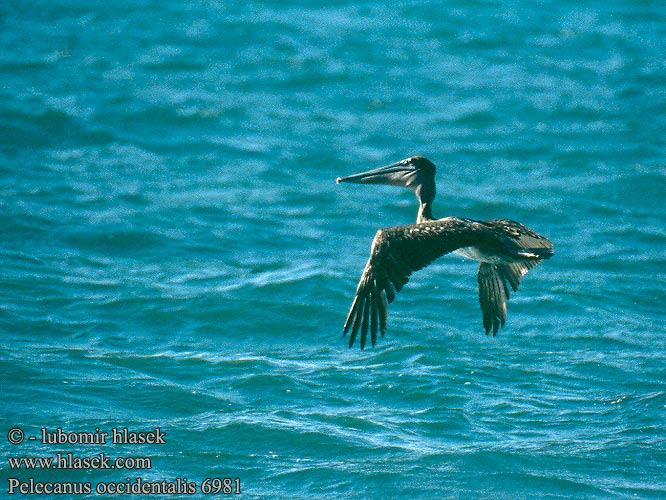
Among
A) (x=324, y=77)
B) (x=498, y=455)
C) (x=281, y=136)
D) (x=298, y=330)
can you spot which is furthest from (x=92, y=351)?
(x=324, y=77)

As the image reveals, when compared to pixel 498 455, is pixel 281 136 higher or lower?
higher

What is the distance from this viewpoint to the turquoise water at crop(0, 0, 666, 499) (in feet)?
31.3

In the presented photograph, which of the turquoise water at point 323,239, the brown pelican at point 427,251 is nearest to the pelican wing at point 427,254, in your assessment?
the brown pelican at point 427,251

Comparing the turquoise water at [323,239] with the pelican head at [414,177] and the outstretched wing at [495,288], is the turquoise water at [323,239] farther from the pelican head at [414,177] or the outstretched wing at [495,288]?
the pelican head at [414,177]

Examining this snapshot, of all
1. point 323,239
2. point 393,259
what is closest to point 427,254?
point 393,259

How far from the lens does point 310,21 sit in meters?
19.8

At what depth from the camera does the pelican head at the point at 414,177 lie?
388 inches

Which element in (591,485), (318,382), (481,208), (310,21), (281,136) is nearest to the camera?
(591,485)

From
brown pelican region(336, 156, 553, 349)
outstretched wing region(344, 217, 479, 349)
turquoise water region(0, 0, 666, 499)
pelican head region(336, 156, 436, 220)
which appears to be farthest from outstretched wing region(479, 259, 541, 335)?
outstretched wing region(344, 217, 479, 349)

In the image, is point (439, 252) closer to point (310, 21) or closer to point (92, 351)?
point (92, 351)

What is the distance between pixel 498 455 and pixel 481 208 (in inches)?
223

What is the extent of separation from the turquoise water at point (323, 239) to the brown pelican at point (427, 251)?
4.22 ft

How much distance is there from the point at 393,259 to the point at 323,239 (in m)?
5.85

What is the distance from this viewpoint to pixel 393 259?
26.7 ft
